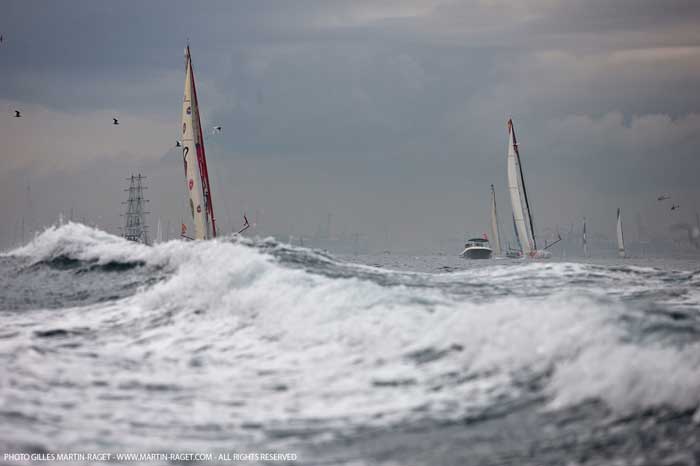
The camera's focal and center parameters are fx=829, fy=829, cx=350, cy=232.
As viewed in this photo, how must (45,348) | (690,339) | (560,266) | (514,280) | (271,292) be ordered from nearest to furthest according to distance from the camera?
(690,339), (45,348), (271,292), (514,280), (560,266)

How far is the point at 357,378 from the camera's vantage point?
12117 mm

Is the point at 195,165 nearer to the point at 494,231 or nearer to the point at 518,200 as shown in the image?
the point at 518,200

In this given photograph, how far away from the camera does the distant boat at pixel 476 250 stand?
11538 cm

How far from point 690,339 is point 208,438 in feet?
22.5

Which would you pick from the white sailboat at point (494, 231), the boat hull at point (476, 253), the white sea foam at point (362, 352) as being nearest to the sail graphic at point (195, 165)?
the white sea foam at point (362, 352)

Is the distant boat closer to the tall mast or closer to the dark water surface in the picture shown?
the tall mast

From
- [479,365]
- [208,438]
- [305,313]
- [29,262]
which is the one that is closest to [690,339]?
[479,365]

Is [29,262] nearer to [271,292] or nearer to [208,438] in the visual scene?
[271,292]

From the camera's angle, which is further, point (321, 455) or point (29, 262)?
point (29, 262)

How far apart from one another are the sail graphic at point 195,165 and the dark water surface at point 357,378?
26.5m

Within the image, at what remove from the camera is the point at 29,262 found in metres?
35.1

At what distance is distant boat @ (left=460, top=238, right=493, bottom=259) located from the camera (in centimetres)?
11538

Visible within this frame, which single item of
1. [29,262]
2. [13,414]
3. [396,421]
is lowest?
[396,421]

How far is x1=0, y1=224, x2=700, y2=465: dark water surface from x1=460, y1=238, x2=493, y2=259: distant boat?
94184mm
